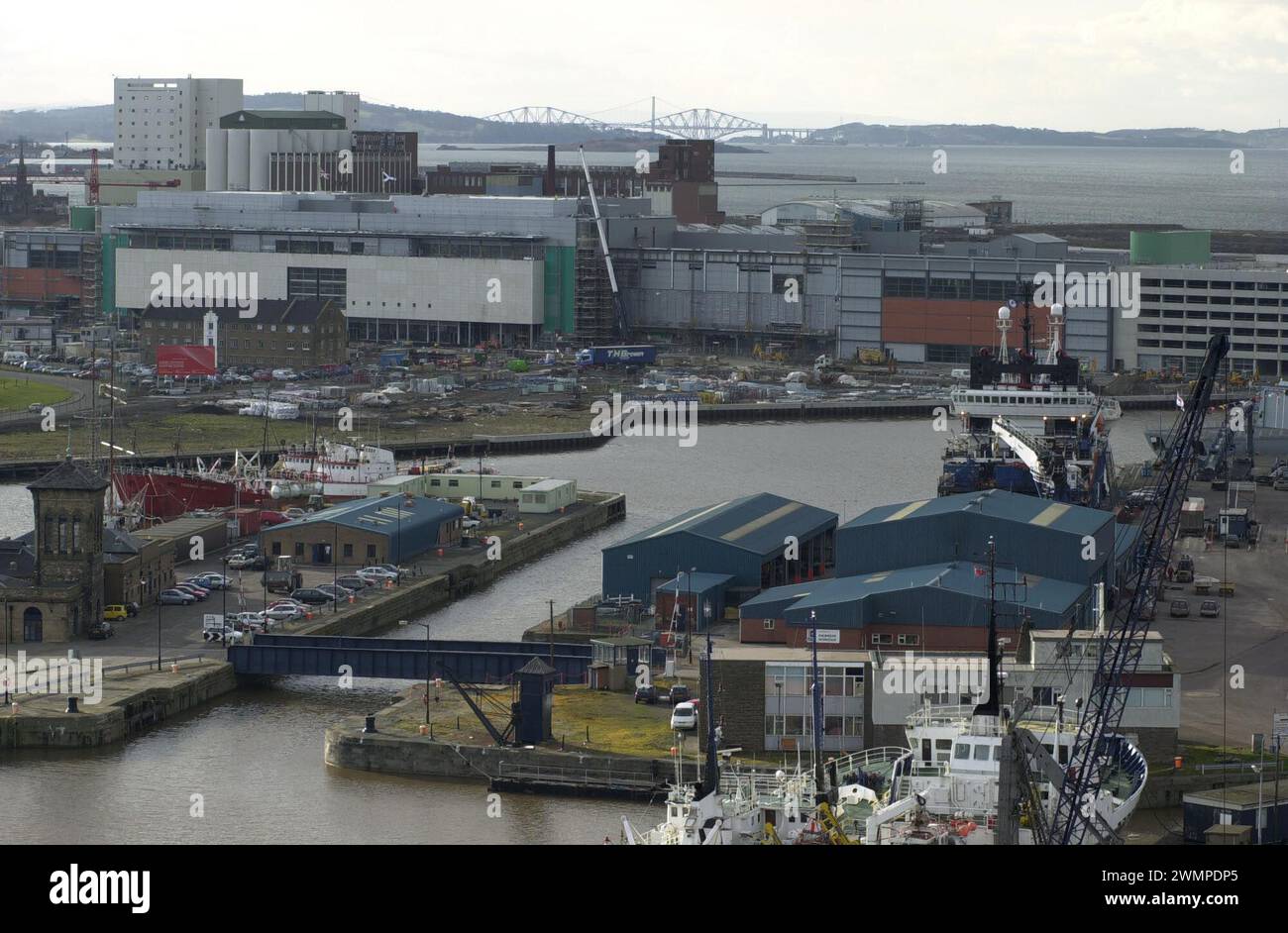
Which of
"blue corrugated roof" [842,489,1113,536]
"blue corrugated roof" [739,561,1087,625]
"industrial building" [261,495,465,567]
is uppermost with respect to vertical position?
"blue corrugated roof" [842,489,1113,536]

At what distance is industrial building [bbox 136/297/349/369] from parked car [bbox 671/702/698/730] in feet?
92.8

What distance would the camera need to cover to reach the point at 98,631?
19391mm

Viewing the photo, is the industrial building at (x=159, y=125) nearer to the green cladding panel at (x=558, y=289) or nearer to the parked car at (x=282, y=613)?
the green cladding panel at (x=558, y=289)

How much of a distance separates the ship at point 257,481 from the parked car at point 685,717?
11118 mm

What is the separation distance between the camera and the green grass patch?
37625mm

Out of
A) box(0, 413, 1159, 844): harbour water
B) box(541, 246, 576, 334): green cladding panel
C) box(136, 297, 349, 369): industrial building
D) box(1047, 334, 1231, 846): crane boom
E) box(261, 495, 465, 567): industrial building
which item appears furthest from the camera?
box(541, 246, 576, 334): green cladding panel

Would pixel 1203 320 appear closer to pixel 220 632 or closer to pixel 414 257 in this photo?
pixel 414 257

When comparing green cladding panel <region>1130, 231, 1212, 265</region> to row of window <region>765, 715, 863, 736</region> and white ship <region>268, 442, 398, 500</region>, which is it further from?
row of window <region>765, 715, 863, 736</region>

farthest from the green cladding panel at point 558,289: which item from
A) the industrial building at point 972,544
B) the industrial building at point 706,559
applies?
the industrial building at point 972,544

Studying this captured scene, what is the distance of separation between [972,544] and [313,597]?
19.9 feet

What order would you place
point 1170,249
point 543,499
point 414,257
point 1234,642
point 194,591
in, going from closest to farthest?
1. point 1234,642
2. point 194,591
3. point 543,499
4. point 1170,249
5. point 414,257

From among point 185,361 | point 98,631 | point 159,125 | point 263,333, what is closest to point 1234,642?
point 98,631

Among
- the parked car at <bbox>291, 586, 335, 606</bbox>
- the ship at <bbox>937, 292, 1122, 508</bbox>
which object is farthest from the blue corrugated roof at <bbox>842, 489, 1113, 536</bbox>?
the parked car at <bbox>291, 586, 335, 606</bbox>

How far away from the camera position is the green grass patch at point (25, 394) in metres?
37.6
